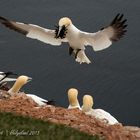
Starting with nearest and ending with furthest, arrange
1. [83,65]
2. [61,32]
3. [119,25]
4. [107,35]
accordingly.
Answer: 1. [119,25]
2. [107,35]
3. [61,32]
4. [83,65]

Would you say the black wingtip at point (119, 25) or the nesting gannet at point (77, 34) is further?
the nesting gannet at point (77, 34)

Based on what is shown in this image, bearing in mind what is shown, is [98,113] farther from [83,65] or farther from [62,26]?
[83,65]

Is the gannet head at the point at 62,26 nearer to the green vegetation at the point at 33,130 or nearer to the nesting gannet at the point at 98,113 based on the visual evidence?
the nesting gannet at the point at 98,113

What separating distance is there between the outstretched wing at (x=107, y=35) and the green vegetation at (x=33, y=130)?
14.2 ft

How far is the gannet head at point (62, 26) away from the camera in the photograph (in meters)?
19.1

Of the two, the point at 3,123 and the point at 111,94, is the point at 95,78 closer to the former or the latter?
the point at 111,94

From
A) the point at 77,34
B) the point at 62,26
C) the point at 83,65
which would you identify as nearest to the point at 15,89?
the point at 62,26

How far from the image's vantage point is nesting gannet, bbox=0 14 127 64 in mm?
18312

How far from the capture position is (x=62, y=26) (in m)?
19.2

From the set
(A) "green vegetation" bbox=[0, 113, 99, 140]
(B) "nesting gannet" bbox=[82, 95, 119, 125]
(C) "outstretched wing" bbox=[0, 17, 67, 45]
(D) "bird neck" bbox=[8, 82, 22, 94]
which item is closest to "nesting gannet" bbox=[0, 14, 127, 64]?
(C) "outstretched wing" bbox=[0, 17, 67, 45]

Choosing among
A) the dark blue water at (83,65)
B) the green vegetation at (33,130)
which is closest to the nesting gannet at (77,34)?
the green vegetation at (33,130)

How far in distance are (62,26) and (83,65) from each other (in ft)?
38.1

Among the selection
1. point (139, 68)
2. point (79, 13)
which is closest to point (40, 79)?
point (139, 68)

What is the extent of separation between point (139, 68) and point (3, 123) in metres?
15.7
